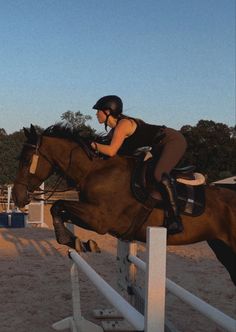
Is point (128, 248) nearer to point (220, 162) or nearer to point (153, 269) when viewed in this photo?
point (153, 269)

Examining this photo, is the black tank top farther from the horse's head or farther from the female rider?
the horse's head

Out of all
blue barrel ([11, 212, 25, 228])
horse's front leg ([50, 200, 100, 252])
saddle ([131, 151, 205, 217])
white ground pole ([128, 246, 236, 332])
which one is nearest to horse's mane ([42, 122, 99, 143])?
saddle ([131, 151, 205, 217])

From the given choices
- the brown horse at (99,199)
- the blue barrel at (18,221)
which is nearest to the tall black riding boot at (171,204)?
the brown horse at (99,199)

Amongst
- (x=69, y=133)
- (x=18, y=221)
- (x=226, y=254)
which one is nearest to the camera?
(x=226, y=254)

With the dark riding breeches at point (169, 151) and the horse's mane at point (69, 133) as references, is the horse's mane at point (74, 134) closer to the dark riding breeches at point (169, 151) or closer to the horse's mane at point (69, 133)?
the horse's mane at point (69, 133)

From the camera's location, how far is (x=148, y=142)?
4.14 metres

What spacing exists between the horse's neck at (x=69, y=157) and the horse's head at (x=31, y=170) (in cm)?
9

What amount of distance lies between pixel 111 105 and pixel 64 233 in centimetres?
117

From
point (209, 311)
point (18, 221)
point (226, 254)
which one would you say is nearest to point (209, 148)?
point (18, 221)

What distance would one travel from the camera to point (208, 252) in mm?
9695

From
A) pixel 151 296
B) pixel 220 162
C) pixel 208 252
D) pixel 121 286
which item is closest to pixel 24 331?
pixel 121 286

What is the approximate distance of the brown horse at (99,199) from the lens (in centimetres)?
396

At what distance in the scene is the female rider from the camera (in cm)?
389

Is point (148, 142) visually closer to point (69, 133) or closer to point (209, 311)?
point (69, 133)
